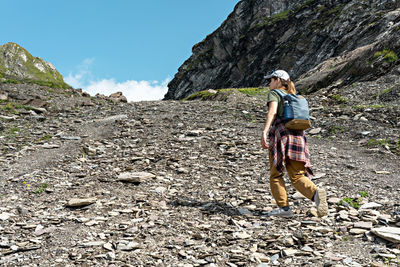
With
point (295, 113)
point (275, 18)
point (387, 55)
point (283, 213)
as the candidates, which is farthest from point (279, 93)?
point (275, 18)

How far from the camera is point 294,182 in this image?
5879mm

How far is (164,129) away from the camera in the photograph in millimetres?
13656

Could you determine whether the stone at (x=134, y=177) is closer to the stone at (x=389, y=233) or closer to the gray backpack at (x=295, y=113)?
the gray backpack at (x=295, y=113)

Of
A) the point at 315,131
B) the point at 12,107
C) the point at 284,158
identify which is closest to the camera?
the point at 284,158

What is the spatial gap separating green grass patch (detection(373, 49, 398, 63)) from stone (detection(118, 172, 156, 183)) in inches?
704

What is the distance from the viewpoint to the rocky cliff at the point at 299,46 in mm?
21812

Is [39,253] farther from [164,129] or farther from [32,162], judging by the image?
[164,129]

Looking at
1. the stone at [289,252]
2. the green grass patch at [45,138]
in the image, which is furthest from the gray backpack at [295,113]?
the green grass patch at [45,138]

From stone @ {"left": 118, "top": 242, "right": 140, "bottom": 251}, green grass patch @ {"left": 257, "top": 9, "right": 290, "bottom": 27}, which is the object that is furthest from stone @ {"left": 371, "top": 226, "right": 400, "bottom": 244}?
green grass patch @ {"left": 257, "top": 9, "right": 290, "bottom": 27}

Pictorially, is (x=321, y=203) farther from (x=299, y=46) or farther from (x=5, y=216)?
(x=299, y=46)

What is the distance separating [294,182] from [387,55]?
17873mm

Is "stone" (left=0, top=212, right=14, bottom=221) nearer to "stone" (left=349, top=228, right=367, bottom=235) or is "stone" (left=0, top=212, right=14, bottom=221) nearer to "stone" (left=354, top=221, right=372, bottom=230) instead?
"stone" (left=349, top=228, right=367, bottom=235)

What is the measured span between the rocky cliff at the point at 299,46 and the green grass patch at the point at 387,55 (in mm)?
59

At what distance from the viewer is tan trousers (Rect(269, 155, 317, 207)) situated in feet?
18.8
